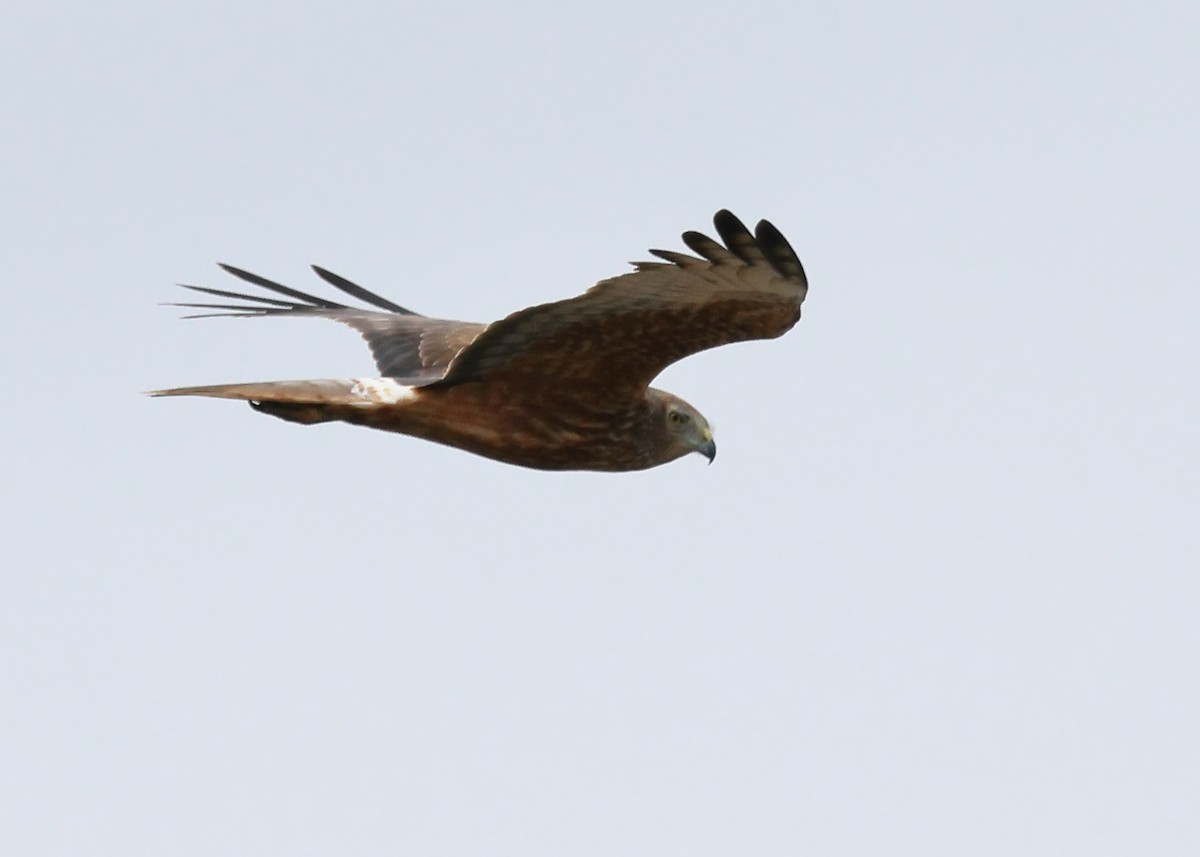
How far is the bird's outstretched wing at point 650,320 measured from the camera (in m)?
9.46

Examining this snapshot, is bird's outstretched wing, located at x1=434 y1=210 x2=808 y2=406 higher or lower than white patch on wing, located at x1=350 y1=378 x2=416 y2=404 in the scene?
higher

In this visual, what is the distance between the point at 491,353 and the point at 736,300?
50.5 inches

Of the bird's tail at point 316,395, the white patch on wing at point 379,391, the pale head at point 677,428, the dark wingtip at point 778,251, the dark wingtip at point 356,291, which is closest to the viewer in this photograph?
the dark wingtip at point 778,251

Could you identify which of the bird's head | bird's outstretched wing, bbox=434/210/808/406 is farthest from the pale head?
bird's outstretched wing, bbox=434/210/808/406

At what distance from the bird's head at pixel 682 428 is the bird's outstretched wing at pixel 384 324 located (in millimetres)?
1213

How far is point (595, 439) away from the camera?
35.3 feet

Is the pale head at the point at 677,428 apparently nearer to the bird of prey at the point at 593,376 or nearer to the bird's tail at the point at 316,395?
the bird of prey at the point at 593,376

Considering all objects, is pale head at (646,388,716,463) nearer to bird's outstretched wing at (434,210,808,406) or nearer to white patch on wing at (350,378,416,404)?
bird's outstretched wing at (434,210,808,406)

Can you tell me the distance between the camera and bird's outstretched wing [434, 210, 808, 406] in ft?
31.0

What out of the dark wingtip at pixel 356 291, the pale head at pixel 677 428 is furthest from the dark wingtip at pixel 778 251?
the dark wingtip at pixel 356 291

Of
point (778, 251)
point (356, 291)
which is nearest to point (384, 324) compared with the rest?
point (356, 291)

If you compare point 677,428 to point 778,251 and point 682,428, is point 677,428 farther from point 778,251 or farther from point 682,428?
point 778,251

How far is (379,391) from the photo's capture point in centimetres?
1048

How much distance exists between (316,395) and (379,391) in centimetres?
39
